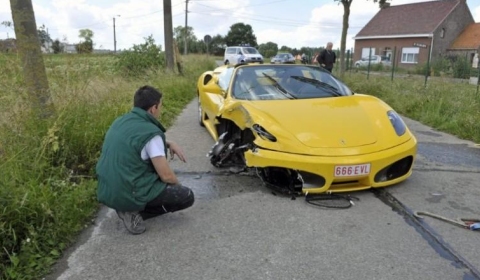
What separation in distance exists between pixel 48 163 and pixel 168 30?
11.9 metres

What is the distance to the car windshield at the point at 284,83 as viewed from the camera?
4.69m

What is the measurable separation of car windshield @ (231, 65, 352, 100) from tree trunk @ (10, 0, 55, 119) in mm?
2242

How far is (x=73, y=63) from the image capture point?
16.7ft

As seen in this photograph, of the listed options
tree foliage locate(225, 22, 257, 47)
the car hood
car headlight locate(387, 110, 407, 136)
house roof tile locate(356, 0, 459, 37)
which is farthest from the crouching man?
tree foliage locate(225, 22, 257, 47)

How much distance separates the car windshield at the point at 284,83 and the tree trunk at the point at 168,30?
10240 mm

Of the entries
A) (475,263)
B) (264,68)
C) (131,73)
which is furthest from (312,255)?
(131,73)

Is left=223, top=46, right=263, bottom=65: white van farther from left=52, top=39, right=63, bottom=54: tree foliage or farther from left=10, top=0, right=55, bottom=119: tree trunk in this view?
left=10, top=0, right=55, bottom=119: tree trunk

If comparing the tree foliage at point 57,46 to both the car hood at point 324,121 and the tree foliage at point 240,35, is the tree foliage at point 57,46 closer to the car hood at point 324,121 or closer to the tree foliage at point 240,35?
the car hood at point 324,121

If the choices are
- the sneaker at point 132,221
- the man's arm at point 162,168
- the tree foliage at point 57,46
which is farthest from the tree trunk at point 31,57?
the man's arm at point 162,168

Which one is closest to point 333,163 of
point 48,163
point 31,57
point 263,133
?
point 263,133

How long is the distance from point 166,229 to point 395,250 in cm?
179

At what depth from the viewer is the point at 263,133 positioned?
3.73 metres

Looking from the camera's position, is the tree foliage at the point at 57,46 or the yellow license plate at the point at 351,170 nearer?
the yellow license plate at the point at 351,170

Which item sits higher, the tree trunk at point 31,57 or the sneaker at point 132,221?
the tree trunk at point 31,57
